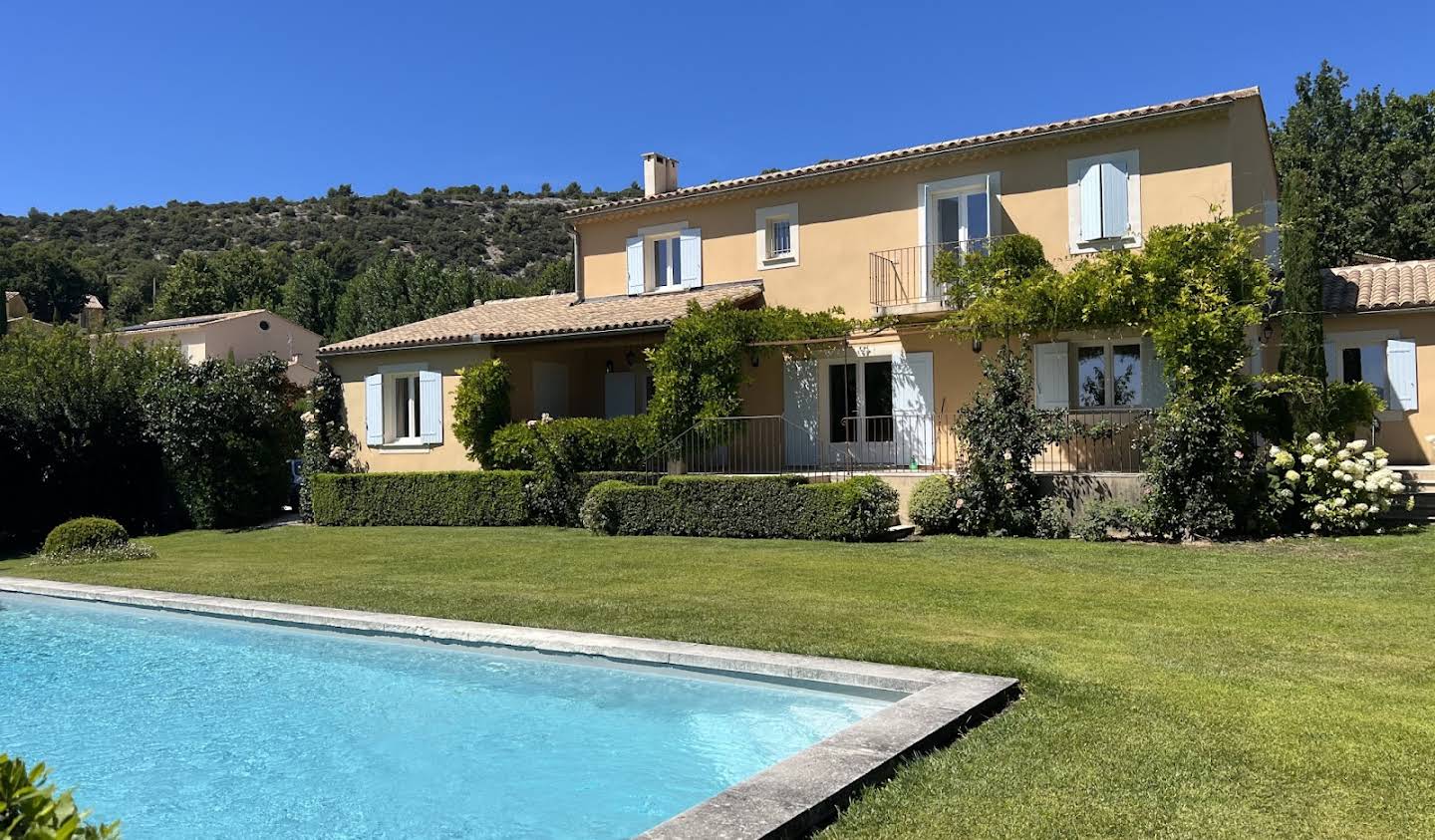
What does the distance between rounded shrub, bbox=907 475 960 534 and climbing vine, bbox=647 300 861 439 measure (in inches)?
172

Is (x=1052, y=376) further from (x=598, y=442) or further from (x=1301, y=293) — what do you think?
(x=598, y=442)

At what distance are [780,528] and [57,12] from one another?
14.2 m

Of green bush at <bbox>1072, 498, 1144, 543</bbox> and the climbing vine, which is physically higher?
the climbing vine

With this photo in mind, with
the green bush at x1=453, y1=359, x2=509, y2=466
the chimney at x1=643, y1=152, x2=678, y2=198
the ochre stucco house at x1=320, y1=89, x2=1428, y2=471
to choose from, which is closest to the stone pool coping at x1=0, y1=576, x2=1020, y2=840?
the green bush at x1=453, y1=359, x2=509, y2=466

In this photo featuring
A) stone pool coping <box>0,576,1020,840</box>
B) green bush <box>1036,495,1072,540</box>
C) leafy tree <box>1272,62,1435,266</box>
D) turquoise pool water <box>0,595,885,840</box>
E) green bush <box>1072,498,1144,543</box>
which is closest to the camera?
stone pool coping <box>0,576,1020,840</box>

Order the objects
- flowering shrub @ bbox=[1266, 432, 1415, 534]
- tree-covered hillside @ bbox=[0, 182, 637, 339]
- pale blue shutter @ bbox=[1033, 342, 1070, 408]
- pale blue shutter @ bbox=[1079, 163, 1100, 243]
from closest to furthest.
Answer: flowering shrub @ bbox=[1266, 432, 1415, 534]
pale blue shutter @ bbox=[1079, 163, 1100, 243]
pale blue shutter @ bbox=[1033, 342, 1070, 408]
tree-covered hillside @ bbox=[0, 182, 637, 339]

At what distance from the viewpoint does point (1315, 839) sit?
12.7 feet

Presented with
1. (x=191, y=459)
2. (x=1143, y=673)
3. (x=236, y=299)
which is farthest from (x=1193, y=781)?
(x=236, y=299)

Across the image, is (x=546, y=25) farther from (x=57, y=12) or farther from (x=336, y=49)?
(x=57, y=12)

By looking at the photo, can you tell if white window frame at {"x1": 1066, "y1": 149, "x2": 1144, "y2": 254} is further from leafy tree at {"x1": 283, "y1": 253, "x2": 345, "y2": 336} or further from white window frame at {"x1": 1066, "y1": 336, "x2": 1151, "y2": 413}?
leafy tree at {"x1": 283, "y1": 253, "x2": 345, "y2": 336}

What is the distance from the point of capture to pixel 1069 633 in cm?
787

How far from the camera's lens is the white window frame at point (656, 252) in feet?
73.3

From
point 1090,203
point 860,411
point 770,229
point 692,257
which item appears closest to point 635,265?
point 692,257

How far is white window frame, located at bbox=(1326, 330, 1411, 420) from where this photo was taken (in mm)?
18281
